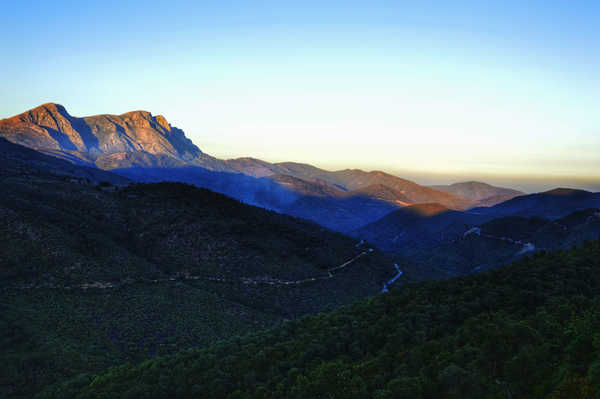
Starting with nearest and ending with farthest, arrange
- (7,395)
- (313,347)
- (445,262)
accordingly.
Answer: (7,395) → (313,347) → (445,262)

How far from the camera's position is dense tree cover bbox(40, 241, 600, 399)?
61.4 ft

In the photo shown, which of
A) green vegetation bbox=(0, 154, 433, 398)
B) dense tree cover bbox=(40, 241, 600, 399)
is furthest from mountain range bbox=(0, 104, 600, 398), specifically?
green vegetation bbox=(0, 154, 433, 398)

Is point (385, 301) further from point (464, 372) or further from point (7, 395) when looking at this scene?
point (7, 395)

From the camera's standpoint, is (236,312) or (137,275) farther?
(137,275)

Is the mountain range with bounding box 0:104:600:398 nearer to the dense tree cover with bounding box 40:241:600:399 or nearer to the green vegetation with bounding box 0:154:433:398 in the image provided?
the dense tree cover with bounding box 40:241:600:399

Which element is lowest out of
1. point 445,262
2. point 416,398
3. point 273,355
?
point 445,262

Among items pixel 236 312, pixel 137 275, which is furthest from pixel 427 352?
pixel 137 275

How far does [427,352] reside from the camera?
82.5 ft

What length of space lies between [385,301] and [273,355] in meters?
16.6

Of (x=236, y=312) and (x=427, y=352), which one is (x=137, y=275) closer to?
(x=236, y=312)

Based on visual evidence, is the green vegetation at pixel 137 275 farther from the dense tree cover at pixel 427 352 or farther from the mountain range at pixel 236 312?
the dense tree cover at pixel 427 352

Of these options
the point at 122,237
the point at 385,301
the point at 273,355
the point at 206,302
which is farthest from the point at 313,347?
the point at 122,237

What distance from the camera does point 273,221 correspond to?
344 ft

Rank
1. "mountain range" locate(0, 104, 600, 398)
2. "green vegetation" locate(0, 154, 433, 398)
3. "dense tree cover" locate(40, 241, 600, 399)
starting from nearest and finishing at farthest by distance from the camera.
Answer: "dense tree cover" locate(40, 241, 600, 399), "mountain range" locate(0, 104, 600, 398), "green vegetation" locate(0, 154, 433, 398)
